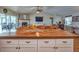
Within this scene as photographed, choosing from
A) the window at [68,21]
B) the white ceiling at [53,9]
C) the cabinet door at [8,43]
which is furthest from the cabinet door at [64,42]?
the cabinet door at [8,43]

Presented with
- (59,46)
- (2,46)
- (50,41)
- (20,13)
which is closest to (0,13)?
(20,13)

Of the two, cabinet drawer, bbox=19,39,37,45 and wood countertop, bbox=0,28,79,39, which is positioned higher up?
wood countertop, bbox=0,28,79,39

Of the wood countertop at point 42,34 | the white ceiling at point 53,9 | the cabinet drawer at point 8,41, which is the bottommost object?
the cabinet drawer at point 8,41

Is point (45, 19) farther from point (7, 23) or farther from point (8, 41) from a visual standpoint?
point (8, 41)

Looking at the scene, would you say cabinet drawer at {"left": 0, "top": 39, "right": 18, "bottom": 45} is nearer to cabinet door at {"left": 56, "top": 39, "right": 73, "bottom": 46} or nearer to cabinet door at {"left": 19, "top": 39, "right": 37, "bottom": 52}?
cabinet door at {"left": 19, "top": 39, "right": 37, "bottom": 52}

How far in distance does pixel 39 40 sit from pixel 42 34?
106 millimetres

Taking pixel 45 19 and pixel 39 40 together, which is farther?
pixel 39 40

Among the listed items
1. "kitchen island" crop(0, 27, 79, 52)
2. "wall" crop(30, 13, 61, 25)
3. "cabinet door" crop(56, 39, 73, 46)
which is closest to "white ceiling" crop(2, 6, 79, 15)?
"wall" crop(30, 13, 61, 25)

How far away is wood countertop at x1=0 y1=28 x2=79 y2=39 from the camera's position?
1.78m

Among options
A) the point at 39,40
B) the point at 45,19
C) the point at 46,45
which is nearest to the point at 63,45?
the point at 46,45

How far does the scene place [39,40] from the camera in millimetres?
1848

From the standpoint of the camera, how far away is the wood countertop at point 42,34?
5.85 feet

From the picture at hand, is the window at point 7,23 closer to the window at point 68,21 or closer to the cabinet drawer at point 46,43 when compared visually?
the cabinet drawer at point 46,43

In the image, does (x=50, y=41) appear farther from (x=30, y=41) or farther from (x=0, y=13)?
(x=0, y=13)
